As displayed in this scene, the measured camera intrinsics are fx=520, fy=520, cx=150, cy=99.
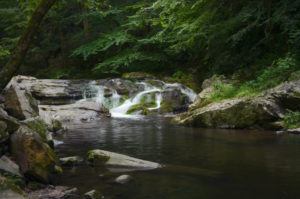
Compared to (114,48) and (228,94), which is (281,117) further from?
(114,48)

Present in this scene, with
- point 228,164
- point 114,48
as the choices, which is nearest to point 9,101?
point 228,164

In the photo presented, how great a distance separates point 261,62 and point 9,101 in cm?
1080

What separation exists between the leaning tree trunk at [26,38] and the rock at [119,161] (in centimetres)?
330

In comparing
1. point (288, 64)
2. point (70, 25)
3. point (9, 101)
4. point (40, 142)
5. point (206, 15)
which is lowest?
point (40, 142)

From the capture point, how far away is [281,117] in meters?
14.5

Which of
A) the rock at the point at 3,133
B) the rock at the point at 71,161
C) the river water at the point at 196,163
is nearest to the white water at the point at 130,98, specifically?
the river water at the point at 196,163

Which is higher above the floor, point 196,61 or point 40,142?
point 196,61

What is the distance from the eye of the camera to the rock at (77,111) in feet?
66.1

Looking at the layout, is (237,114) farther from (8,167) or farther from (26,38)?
(26,38)

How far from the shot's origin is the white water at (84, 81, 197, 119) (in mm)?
22875

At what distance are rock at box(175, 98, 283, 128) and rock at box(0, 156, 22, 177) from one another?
8.46m

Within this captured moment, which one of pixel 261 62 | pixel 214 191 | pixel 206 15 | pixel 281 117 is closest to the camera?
pixel 214 191

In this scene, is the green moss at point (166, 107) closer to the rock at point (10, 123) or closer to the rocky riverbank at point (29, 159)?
the rocky riverbank at point (29, 159)

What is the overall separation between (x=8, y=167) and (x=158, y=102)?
1523 cm
